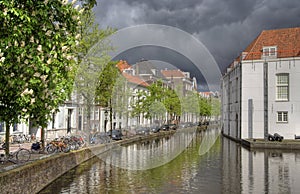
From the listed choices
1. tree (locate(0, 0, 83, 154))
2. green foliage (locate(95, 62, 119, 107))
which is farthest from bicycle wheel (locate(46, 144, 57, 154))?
green foliage (locate(95, 62, 119, 107))

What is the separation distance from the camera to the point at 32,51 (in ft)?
34.7

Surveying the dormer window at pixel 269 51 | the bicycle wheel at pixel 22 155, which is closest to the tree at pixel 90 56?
the bicycle wheel at pixel 22 155

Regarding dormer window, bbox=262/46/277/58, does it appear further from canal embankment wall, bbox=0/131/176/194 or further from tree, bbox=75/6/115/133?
canal embankment wall, bbox=0/131/176/194

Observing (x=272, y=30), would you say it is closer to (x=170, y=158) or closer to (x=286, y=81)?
(x=286, y=81)

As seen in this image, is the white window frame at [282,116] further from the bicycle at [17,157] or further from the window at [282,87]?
the bicycle at [17,157]

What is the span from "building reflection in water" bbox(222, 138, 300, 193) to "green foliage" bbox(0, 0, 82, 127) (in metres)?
8.99

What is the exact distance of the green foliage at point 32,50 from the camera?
32.1ft

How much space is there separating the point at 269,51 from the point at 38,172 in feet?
110

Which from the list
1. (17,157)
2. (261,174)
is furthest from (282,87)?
(17,157)

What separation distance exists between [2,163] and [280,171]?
15436 millimetres

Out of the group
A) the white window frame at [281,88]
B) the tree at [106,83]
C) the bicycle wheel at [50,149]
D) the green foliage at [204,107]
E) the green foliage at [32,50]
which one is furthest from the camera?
the green foliage at [204,107]

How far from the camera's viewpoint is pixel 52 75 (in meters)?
12.3

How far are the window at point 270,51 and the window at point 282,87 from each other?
269 cm

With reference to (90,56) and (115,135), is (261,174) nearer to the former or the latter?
(90,56)
